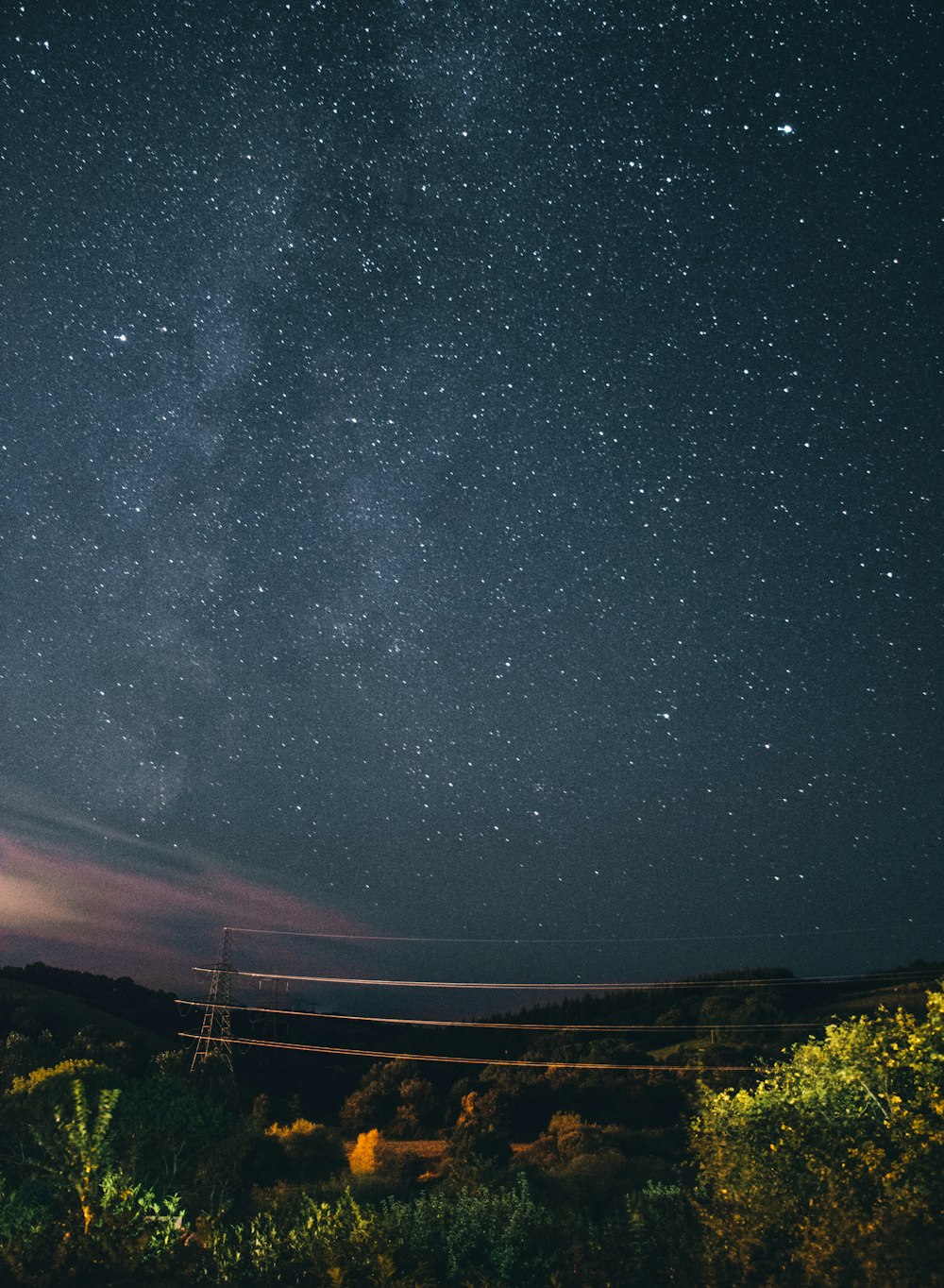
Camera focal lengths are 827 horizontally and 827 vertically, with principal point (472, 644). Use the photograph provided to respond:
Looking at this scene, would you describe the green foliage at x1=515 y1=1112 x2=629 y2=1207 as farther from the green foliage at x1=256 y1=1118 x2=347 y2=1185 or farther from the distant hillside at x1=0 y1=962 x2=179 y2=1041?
the distant hillside at x1=0 y1=962 x2=179 y2=1041

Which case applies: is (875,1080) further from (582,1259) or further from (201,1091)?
(201,1091)

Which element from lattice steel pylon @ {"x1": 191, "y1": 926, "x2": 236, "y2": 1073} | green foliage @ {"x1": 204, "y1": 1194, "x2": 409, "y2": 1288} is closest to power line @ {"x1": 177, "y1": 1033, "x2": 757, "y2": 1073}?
lattice steel pylon @ {"x1": 191, "y1": 926, "x2": 236, "y2": 1073}

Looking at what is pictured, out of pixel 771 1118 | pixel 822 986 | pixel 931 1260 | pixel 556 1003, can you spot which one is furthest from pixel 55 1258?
pixel 556 1003

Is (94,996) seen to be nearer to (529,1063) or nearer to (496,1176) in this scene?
(529,1063)

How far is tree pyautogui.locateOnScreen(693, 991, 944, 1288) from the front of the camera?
15.2 m

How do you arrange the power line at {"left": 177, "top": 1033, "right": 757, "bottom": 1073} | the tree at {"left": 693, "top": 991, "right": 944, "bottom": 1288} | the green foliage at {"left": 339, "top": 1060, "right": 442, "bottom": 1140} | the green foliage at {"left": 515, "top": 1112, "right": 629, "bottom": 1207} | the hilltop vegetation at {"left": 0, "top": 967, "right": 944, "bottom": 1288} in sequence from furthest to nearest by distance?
the power line at {"left": 177, "top": 1033, "right": 757, "bottom": 1073} → the green foliage at {"left": 339, "top": 1060, "right": 442, "bottom": 1140} → the green foliage at {"left": 515, "top": 1112, "right": 629, "bottom": 1207} → the hilltop vegetation at {"left": 0, "top": 967, "right": 944, "bottom": 1288} → the tree at {"left": 693, "top": 991, "right": 944, "bottom": 1288}

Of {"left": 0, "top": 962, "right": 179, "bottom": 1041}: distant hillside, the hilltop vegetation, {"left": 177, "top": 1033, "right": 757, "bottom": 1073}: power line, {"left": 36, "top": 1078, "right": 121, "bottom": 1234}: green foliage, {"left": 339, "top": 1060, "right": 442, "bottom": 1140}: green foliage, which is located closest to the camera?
the hilltop vegetation

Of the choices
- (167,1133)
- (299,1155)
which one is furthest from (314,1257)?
(299,1155)

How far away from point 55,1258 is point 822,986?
105970mm

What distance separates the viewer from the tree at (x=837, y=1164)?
49.9ft

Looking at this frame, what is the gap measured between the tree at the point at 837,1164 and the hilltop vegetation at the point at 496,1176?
0.21 ft

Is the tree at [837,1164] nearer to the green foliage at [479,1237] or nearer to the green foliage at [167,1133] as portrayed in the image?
the green foliage at [479,1237]

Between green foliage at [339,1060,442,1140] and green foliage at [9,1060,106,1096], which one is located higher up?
green foliage at [9,1060,106,1096]

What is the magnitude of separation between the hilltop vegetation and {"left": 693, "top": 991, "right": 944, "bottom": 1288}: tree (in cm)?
6
